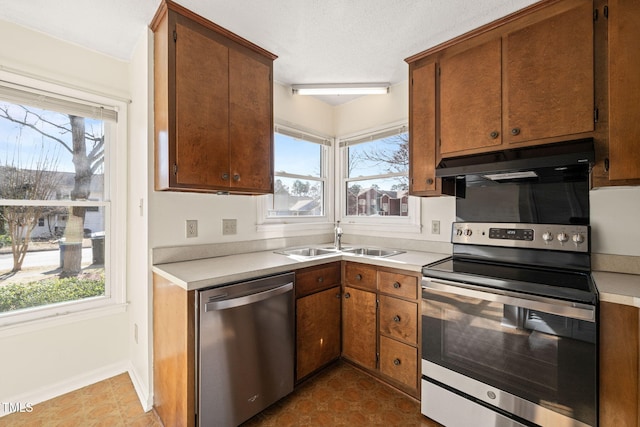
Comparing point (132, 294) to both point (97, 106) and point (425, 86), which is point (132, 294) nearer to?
point (97, 106)

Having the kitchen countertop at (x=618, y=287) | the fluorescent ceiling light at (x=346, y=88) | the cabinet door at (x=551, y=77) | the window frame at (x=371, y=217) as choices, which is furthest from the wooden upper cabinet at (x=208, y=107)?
the kitchen countertop at (x=618, y=287)

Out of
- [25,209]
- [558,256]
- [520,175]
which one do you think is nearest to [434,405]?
[558,256]

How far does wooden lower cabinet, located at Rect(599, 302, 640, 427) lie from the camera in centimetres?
120

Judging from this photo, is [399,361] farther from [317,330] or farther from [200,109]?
[200,109]

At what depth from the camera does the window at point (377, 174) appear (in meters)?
2.74

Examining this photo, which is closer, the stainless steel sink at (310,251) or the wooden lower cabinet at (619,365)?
the wooden lower cabinet at (619,365)

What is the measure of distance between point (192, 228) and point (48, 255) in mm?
1031

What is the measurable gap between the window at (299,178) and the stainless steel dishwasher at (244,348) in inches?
40.7

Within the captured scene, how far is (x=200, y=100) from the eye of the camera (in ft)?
5.92

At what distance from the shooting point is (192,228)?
2.05 meters

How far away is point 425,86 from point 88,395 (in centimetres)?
332

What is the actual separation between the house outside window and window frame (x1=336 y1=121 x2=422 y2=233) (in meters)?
0.15

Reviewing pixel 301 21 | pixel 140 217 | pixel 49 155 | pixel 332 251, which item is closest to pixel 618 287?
pixel 332 251

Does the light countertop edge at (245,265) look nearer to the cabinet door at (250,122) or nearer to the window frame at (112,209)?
the cabinet door at (250,122)
